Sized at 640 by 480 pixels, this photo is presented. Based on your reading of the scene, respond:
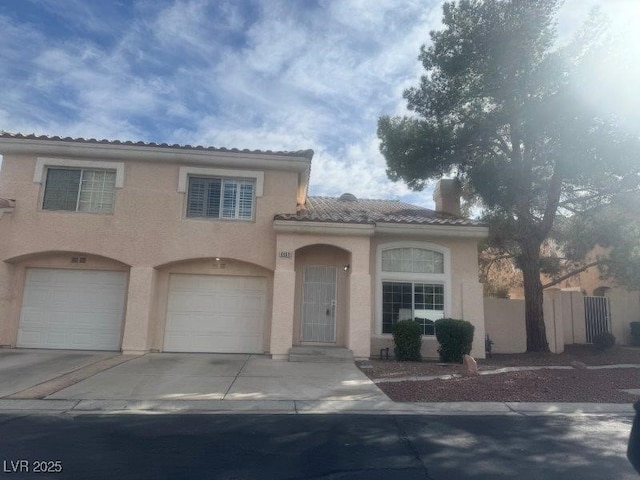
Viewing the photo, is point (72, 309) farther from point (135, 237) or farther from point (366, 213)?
point (366, 213)

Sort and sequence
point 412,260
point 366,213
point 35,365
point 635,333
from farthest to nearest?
point 635,333 → point 366,213 → point 412,260 → point 35,365

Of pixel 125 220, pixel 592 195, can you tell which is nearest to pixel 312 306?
pixel 125 220

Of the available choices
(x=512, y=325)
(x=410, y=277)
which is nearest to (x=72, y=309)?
(x=410, y=277)

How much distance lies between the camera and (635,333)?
1830 centimetres

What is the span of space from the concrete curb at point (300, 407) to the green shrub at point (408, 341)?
4.69 meters

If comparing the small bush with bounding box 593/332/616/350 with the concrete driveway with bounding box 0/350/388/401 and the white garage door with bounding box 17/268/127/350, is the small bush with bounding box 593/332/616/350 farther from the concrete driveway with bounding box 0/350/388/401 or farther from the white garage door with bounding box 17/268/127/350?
the white garage door with bounding box 17/268/127/350

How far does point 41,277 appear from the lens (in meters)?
13.4

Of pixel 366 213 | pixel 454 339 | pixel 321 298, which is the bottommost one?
pixel 454 339

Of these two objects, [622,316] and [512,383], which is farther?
[622,316]

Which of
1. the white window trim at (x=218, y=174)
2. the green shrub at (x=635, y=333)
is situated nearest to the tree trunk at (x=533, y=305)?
the green shrub at (x=635, y=333)

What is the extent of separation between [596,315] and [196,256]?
1575cm

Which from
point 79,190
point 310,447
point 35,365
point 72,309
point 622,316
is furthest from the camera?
point 622,316

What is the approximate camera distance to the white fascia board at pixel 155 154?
1307 cm

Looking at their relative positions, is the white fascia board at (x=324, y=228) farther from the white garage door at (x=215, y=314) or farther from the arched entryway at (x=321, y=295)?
the white garage door at (x=215, y=314)
